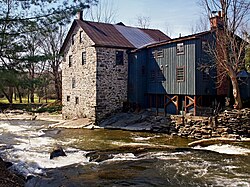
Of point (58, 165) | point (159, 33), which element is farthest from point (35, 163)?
point (159, 33)

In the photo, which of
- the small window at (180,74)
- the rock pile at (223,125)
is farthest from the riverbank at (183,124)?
the small window at (180,74)

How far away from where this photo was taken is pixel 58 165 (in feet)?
35.3

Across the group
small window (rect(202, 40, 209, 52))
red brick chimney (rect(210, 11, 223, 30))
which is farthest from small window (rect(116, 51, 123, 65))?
red brick chimney (rect(210, 11, 223, 30))

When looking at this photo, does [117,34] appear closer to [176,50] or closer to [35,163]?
[176,50]

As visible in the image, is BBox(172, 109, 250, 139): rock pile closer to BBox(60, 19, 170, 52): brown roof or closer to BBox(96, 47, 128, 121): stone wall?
BBox(96, 47, 128, 121): stone wall

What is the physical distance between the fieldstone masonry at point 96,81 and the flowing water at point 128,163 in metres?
6.20

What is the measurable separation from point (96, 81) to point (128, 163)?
12178mm

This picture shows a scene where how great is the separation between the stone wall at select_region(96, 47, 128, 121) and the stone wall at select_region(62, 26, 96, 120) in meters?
0.45

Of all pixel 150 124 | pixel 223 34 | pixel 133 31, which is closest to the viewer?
pixel 223 34

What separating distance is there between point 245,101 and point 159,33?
12.9m

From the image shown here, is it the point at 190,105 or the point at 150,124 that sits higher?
the point at 190,105

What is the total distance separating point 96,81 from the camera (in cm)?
2228

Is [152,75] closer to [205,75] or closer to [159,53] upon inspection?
[159,53]

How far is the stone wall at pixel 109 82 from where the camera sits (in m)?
22.4
